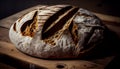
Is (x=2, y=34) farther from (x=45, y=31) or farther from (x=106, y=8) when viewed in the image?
(x=106, y=8)

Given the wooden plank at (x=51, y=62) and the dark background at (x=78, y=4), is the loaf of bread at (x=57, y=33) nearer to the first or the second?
the wooden plank at (x=51, y=62)

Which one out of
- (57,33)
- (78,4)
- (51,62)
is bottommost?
(51,62)

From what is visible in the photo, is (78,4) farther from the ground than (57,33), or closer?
farther from the ground

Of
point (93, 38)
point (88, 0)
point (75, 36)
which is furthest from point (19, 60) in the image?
point (88, 0)

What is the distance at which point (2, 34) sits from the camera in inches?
59.7

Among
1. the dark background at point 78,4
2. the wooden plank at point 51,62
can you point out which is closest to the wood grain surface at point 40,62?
the wooden plank at point 51,62

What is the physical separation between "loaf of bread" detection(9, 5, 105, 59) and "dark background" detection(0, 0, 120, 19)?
77 centimetres

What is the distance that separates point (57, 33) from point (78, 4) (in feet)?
3.34

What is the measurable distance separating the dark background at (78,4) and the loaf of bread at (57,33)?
0.77 meters

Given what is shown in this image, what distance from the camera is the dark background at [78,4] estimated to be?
1988 mm

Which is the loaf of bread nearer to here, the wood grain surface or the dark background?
the wood grain surface

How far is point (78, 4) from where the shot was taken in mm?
2154

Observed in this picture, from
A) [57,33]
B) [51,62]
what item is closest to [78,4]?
[57,33]

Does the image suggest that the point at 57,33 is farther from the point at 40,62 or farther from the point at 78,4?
the point at 78,4
